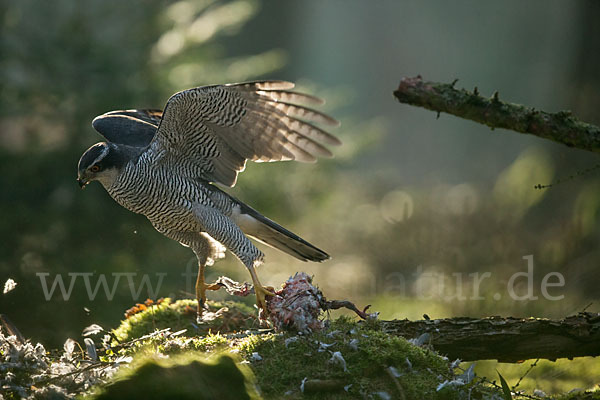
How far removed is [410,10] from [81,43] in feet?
138

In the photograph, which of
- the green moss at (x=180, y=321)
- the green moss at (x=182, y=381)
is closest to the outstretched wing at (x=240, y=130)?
the green moss at (x=180, y=321)

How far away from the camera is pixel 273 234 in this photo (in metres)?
4.65

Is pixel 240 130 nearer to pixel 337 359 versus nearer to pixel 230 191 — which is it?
pixel 337 359

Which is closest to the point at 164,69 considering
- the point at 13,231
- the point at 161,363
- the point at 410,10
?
the point at 13,231

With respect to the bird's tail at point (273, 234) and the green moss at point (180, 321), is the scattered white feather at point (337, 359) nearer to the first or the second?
the green moss at point (180, 321)

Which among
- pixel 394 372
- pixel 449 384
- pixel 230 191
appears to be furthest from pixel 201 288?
pixel 230 191

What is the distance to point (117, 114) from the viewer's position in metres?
5.07

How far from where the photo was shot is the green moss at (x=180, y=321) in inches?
154

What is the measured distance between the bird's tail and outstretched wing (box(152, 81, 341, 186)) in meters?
0.29

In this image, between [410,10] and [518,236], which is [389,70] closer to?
[410,10]

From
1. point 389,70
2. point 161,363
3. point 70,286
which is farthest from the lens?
point 389,70

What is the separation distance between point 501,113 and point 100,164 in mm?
2596

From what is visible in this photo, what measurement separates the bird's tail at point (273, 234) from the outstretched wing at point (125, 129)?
0.92 meters

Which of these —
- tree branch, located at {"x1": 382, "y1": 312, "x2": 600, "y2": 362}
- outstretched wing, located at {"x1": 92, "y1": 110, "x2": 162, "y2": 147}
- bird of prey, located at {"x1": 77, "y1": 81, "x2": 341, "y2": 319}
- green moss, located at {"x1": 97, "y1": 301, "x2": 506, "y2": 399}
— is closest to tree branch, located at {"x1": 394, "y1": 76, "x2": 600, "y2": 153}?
bird of prey, located at {"x1": 77, "y1": 81, "x2": 341, "y2": 319}
